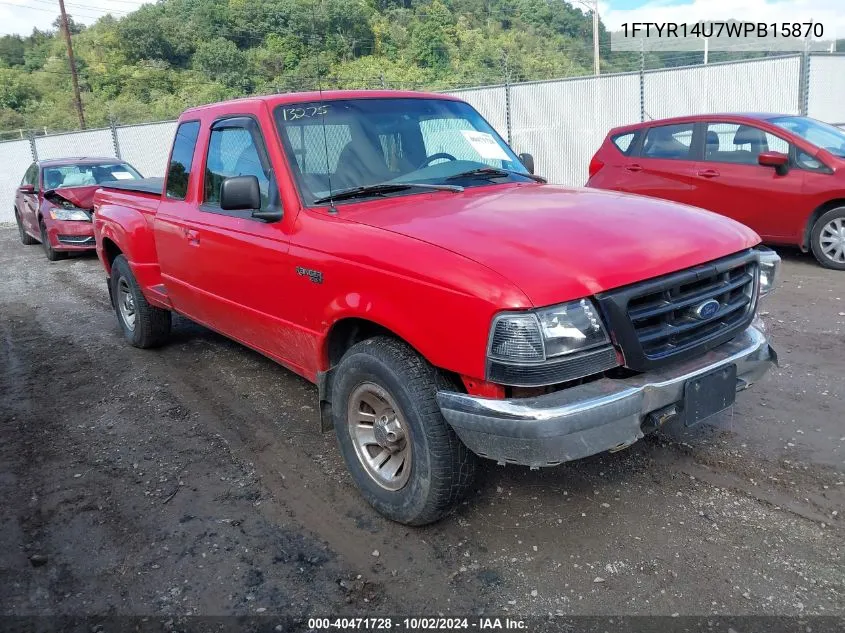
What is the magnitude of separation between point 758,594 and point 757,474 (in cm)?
96

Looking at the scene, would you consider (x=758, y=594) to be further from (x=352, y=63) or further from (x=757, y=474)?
(x=352, y=63)

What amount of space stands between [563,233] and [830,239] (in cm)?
587

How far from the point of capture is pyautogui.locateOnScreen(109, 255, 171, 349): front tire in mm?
5906

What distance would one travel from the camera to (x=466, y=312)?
262cm

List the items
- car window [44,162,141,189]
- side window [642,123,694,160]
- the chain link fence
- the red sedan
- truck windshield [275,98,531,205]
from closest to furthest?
truck windshield [275,98,531,205] < side window [642,123,694,160] < the red sedan < car window [44,162,141,189] < the chain link fence

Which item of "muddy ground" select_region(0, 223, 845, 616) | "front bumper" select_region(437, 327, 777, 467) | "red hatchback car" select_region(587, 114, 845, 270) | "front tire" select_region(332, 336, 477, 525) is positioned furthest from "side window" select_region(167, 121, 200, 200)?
"red hatchback car" select_region(587, 114, 845, 270)

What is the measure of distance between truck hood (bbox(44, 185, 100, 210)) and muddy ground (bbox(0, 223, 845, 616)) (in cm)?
741

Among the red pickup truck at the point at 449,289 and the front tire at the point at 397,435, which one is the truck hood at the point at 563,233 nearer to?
the red pickup truck at the point at 449,289

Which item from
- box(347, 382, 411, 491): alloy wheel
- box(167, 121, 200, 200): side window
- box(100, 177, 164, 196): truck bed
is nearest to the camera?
box(347, 382, 411, 491): alloy wheel

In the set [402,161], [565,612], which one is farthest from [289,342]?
[565,612]

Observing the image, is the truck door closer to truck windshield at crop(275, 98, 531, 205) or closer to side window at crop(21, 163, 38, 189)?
truck windshield at crop(275, 98, 531, 205)

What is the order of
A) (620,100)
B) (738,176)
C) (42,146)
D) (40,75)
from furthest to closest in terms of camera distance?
(40,75) → (42,146) → (620,100) → (738,176)

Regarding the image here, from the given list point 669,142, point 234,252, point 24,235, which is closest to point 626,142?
point 669,142

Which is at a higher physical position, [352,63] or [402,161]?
[352,63]
